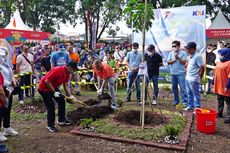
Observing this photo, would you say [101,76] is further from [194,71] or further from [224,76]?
[224,76]

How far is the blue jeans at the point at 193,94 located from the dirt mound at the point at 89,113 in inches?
89.9

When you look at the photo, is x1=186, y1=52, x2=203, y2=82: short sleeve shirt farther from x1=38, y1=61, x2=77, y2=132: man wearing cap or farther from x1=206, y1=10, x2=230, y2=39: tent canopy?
x1=206, y1=10, x2=230, y2=39: tent canopy

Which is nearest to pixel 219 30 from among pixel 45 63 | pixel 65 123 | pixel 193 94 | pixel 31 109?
pixel 45 63

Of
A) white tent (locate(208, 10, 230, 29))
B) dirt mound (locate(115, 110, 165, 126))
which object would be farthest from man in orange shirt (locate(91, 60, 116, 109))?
white tent (locate(208, 10, 230, 29))

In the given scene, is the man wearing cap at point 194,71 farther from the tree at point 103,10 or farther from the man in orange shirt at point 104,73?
the tree at point 103,10

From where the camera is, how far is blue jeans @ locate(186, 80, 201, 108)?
301 inches

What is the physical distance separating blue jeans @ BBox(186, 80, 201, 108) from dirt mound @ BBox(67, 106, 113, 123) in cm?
228

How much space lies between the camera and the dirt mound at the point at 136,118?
22.1 ft

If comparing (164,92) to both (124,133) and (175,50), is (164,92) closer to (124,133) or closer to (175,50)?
(175,50)

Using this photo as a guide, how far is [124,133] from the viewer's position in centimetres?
580

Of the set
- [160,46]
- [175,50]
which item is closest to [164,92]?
[160,46]

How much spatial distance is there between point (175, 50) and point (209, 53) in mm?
4676

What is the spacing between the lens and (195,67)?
24.9 ft

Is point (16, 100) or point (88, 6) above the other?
point (88, 6)
